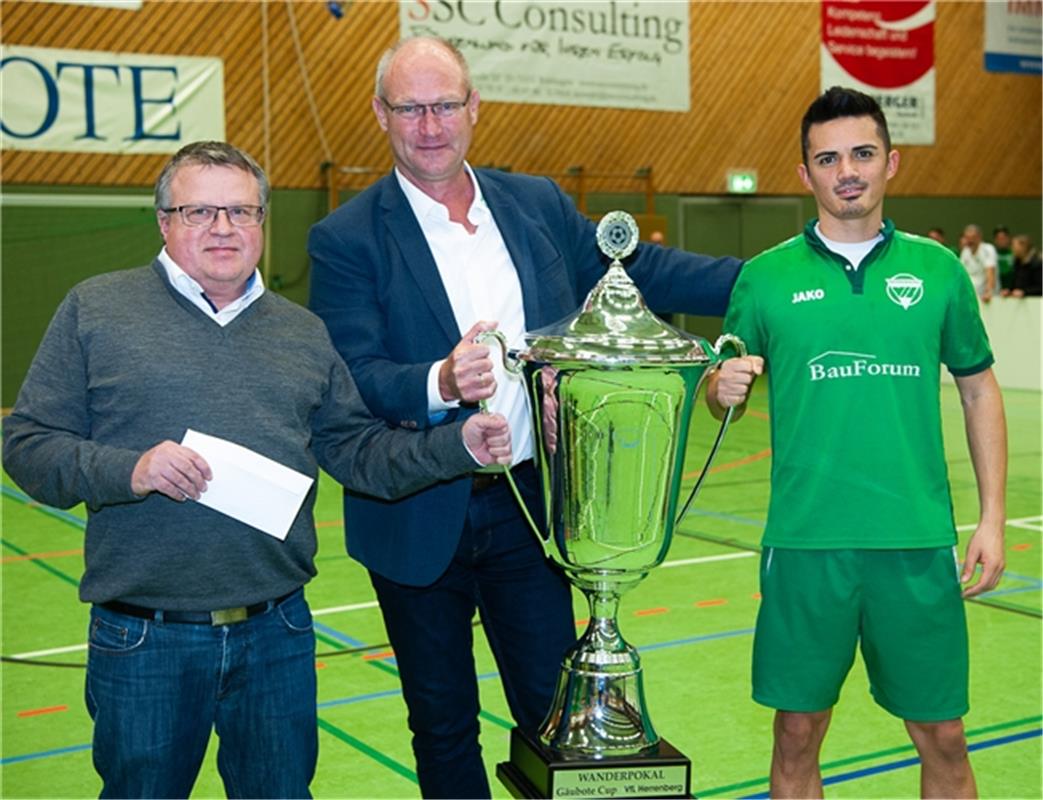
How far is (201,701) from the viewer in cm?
226

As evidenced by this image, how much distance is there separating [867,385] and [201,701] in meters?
1.40

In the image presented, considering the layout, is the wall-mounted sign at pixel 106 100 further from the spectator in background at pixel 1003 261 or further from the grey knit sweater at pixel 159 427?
the grey knit sweater at pixel 159 427

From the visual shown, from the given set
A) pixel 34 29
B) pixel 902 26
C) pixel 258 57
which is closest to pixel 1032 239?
pixel 902 26

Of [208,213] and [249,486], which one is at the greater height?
[208,213]

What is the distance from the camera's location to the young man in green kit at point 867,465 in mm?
2561

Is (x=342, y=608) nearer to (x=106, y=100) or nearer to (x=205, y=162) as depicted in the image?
(x=205, y=162)

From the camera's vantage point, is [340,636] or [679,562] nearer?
[340,636]

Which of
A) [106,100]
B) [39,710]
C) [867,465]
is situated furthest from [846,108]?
[106,100]

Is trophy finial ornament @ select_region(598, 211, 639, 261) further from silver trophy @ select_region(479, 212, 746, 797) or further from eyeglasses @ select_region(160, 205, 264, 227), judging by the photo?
eyeglasses @ select_region(160, 205, 264, 227)

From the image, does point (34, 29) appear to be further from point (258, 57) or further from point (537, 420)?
point (537, 420)

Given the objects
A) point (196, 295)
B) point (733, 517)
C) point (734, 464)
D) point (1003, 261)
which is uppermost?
point (196, 295)

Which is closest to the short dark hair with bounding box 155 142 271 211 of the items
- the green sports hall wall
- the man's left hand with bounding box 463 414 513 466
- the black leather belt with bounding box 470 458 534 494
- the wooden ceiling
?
the man's left hand with bounding box 463 414 513 466

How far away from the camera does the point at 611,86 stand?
1486cm

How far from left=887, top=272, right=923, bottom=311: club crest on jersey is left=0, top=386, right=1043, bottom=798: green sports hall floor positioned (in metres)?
1.63
